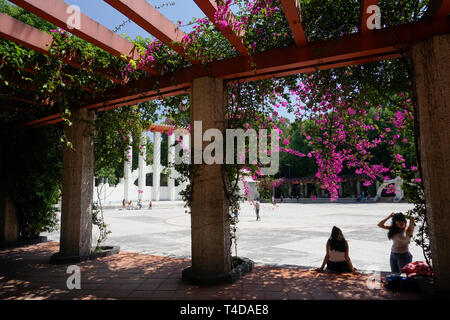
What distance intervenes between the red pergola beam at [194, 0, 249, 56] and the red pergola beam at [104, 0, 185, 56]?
0.73 metres

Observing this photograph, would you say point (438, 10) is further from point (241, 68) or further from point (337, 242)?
point (337, 242)

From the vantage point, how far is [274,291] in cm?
408

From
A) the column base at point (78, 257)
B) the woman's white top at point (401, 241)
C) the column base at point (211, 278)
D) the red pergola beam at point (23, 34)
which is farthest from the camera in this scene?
the column base at point (78, 257)

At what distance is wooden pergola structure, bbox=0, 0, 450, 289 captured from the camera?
3.45 m

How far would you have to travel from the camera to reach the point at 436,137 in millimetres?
3555

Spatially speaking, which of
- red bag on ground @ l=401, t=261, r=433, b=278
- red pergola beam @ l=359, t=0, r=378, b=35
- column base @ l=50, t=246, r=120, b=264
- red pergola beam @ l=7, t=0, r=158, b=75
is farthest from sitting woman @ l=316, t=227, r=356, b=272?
column base @ l=50, t=246, r=120, b=264

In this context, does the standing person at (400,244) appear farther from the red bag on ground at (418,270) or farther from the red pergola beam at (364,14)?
the red pergola beam at (364,14)

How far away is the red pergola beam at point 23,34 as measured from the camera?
3.67 metres

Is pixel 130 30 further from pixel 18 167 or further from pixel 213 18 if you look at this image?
pixel 18 167

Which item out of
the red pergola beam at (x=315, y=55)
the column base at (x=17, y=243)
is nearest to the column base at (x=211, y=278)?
the red pergola beam at (x=315, y=55)

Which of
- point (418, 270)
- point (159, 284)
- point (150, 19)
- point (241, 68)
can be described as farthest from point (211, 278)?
point (150, 19)

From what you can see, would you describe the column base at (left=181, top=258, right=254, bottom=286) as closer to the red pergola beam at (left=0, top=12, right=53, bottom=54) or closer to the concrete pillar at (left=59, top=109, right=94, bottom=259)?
the concrete pillar at (left=59, top=109, right=94, bottom=259)

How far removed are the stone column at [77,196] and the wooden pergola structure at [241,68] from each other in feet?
4.79
